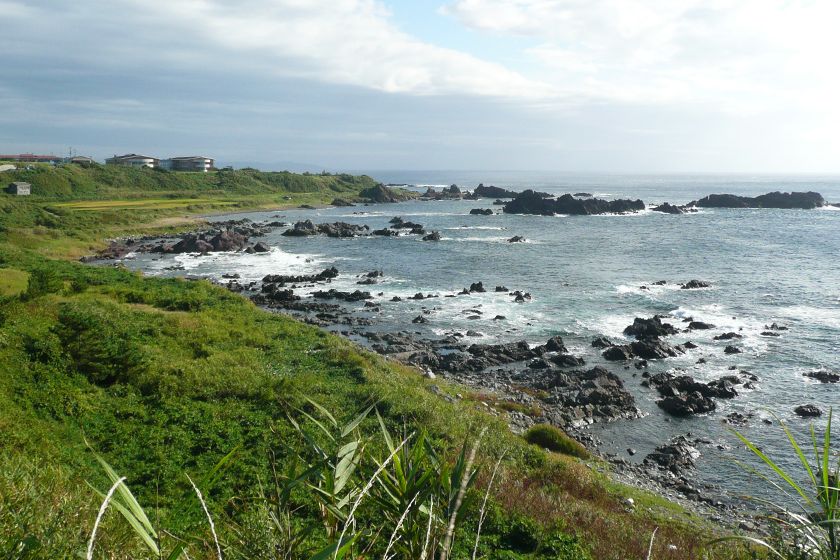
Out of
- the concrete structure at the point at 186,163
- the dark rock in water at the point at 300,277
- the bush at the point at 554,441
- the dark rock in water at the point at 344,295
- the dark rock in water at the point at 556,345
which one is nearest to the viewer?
the bush at the point at 554,441

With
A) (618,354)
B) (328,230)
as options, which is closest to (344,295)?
(618,354)

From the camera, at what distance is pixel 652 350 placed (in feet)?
103

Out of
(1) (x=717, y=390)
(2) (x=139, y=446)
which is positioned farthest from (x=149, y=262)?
(1) (x=717, y=390)

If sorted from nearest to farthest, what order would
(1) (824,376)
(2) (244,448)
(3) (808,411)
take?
(2) (244,448) < (3) (808,411) < (1) (824,376)

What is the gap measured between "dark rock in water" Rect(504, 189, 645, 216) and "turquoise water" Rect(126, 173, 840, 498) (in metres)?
16.4

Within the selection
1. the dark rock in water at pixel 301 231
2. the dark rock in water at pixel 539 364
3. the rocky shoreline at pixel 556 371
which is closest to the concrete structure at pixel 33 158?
the dark rock in water at pixel 301 231

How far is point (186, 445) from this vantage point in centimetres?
1477

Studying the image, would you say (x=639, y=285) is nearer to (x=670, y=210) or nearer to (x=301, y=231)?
(x=301, y=231)

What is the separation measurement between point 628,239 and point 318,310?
5012 cm

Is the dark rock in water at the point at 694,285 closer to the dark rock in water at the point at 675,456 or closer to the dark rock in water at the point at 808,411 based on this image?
the dark rock in water at the point at 808,411

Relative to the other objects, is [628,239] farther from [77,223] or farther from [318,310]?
[77,223]

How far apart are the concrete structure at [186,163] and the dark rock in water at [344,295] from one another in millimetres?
135030

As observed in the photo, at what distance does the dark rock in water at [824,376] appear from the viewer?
2786cm

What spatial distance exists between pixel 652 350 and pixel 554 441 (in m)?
13.7
